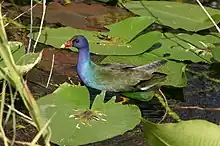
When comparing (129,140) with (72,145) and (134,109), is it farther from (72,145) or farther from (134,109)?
(72,145)

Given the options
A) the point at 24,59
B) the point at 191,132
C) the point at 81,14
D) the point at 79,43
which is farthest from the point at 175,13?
the point at 191,132

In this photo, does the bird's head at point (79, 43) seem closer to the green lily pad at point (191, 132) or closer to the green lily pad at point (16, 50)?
the green lily pad at point (16, 50)

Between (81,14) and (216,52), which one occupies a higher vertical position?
(216,52)

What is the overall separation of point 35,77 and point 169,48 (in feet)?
2.01

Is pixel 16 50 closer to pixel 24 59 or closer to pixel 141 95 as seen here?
pixel 24 59

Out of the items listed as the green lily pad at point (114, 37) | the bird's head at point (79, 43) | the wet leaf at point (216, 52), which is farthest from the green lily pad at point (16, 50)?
the wet leaf at point (216, 52)

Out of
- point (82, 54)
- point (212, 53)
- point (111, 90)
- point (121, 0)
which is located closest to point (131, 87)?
point (111, 90)

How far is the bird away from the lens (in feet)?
7.53

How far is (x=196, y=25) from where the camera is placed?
289cm

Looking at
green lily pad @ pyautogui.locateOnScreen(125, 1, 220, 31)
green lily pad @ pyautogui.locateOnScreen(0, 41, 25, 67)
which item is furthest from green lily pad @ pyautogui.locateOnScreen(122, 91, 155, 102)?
green lily pad @ pyautogui.locateOnScreen(125, 1, 220, 31)

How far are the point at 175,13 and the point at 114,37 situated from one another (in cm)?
46

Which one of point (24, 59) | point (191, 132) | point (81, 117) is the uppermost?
point (191, 132)

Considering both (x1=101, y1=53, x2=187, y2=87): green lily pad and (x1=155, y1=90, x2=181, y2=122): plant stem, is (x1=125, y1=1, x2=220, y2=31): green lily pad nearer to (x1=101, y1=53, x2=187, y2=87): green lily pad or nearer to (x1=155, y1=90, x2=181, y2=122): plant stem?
(x1=101, y1=53, x2=187, y2=87): green lily pad

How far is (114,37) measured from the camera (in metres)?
2.70
